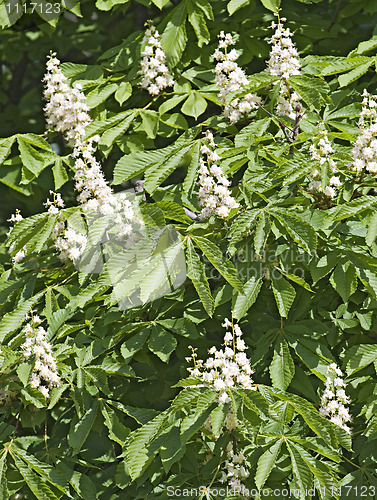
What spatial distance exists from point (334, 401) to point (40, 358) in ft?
3.65


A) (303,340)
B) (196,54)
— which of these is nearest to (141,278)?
(303,340)

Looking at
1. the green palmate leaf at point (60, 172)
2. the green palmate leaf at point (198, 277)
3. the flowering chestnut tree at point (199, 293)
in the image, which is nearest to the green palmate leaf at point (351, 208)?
the flowering chestnut tree at point (199, 293)

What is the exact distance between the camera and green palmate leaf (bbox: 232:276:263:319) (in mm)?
2844

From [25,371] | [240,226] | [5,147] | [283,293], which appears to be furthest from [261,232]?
[5,147]

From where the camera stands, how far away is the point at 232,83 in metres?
3.12

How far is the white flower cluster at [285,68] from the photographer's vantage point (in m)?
3.02

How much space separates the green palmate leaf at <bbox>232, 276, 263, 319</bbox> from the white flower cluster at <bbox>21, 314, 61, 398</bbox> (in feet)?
2.35

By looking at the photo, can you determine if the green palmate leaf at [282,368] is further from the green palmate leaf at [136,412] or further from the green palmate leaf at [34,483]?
the green palmate leaf at [34,483]

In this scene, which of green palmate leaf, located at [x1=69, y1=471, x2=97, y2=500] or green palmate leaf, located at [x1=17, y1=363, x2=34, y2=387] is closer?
green palmate leaf, located at [x1=17, y1=363, x2=34, y2=387]

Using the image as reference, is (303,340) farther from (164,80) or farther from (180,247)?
(164,80)

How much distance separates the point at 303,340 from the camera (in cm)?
294

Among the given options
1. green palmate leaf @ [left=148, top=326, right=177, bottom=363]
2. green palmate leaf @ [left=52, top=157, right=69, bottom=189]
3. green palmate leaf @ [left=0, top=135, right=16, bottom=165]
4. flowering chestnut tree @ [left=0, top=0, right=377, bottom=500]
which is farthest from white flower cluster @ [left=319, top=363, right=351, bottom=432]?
green palmate leaf @ [left=0, top=135, right=16, bottom=165]

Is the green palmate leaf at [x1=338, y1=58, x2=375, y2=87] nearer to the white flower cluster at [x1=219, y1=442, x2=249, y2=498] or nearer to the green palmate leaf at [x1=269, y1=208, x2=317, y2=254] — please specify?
the green palmate leaf at [x1=269, y1=208, x2=317, y2=254]

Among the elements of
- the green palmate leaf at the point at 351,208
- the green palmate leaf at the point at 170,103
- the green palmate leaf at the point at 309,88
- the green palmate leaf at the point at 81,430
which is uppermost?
the green palmate leaf at the point at 309,88
